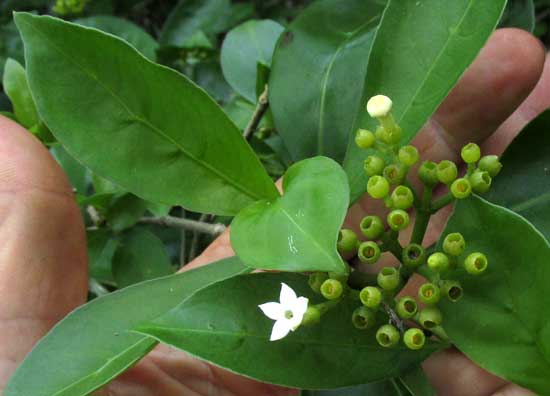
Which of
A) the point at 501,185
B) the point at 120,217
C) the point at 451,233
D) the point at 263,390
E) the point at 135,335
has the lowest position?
the point at 263,390

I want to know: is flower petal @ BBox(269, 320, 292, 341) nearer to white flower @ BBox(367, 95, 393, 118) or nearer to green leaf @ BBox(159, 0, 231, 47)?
white flower @ BBox(367, 95, 393, 118)

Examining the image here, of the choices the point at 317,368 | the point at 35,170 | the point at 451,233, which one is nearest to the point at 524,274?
the point at 451,233

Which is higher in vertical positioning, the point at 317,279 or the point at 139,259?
the point at 317,279

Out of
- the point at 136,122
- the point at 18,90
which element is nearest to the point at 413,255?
the point at 136,122

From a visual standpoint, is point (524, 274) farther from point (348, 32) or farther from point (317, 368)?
point (348, 32)

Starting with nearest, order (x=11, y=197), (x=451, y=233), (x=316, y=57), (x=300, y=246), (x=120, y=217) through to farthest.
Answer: (x=300, y=246)
(x=451, y=233)
(x=11, y=197)
(x=316, y=57)
(x=120, y=217)

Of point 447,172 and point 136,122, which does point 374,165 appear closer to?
point 447,172
